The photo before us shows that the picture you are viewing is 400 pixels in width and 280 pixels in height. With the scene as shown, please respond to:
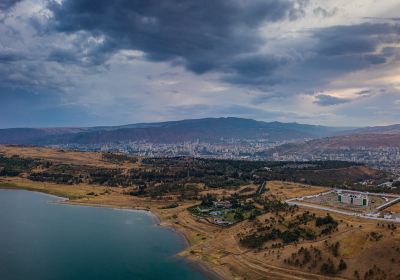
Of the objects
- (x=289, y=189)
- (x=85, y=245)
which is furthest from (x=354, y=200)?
(x=85, y=245)

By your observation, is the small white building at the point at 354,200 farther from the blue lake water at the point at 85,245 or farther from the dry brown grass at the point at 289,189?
the blue lake water at the point at 85,245

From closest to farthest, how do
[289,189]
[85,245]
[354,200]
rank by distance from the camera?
1. [85,245]
2. [354,200]
3. [289,189]

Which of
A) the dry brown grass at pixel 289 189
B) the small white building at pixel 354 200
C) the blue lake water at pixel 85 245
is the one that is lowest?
the blue lake water at pixel 85 245

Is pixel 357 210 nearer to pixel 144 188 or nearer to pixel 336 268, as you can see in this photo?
pixel 336 268

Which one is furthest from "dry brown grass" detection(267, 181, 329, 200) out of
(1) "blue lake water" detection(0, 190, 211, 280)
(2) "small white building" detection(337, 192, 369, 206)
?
(1) "blue lake water" detection(0, 190, 211, 280)

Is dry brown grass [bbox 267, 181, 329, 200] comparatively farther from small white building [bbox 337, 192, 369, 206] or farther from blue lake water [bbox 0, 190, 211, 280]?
blue lake water [bbox 0, 190, 211, 280]

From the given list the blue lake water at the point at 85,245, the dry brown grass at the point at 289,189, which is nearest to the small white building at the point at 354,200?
the dry brown grass at the point at 289,189

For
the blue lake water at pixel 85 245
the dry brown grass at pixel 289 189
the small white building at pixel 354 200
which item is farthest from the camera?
the dry brown grass at pixel 289 189

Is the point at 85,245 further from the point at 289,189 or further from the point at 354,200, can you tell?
the point at 289,189

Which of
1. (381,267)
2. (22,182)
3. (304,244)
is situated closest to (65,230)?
(304,244)
